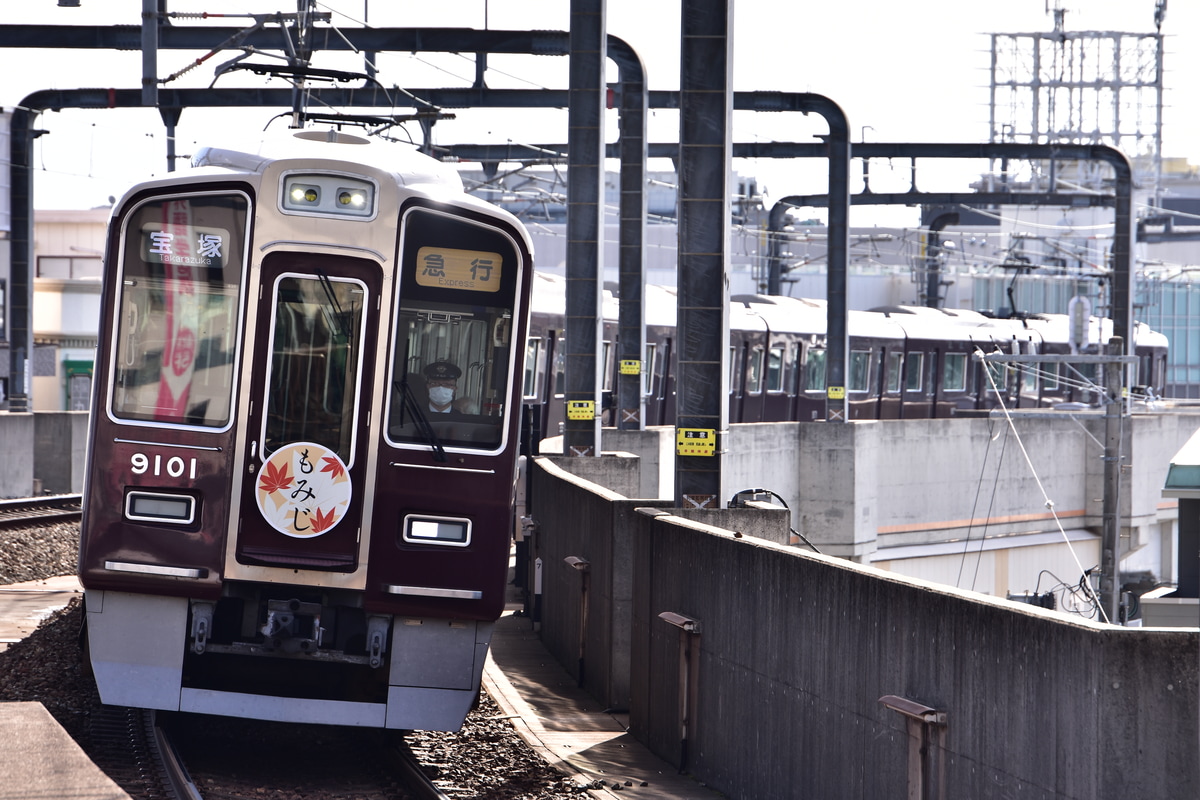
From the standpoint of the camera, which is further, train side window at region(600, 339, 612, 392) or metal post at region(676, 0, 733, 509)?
train side window at region(600, 339, 612, 392)

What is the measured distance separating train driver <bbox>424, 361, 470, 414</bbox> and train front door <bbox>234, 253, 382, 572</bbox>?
357 mm

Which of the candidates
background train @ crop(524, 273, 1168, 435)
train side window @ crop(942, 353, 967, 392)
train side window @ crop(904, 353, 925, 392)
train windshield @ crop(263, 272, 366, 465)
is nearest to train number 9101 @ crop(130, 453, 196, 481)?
train windshield @ crop(263, 272, 366, 465)

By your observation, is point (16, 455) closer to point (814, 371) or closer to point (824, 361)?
point (814, 371)

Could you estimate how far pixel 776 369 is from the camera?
33.0 m

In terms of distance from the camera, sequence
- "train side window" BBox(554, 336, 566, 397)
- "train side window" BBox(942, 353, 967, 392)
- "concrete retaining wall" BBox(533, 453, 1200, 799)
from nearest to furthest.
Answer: "concrete retaining wall" BBox(533, 453, 1200, 799) → "train side window" BBox(554, 336, 566, 397) → "train side window" BBox(942, 353, 967, 392)

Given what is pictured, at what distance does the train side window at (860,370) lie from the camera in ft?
113

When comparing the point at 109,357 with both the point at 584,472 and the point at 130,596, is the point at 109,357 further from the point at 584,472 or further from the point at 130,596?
the point at 584,472

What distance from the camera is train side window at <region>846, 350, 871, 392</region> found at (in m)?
34.5

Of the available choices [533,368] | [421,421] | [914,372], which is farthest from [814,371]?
[421,421]

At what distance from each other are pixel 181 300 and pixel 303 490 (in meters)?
1.22

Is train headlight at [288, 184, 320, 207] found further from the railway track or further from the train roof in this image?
the railway track

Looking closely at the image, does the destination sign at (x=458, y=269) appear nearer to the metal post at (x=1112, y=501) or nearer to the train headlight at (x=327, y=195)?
the train headlight at (x=327, y=195)

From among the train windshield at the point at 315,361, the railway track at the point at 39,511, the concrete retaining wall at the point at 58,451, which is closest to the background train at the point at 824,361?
the railway track at the point at 39,511

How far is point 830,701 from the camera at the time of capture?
279 inches
